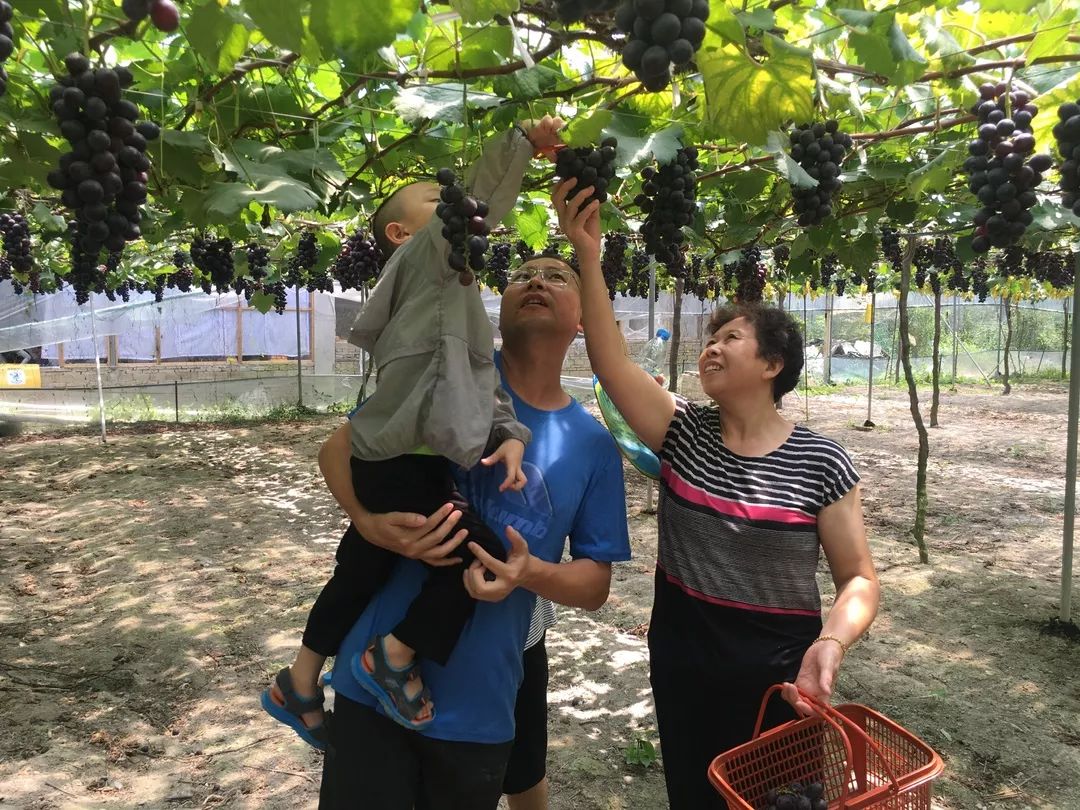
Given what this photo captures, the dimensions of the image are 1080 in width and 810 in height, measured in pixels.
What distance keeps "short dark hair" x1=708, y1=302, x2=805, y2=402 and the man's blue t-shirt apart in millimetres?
523

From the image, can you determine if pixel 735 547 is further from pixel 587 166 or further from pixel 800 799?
pixel 587 166

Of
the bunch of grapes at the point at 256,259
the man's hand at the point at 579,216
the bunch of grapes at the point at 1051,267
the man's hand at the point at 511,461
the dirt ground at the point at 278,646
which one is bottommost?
the dirt ground at the point at 278,646

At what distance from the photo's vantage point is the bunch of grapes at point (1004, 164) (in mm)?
1893

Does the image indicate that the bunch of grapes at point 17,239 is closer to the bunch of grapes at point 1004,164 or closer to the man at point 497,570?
the man at point 497,570

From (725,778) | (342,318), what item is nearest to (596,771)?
(725,778)

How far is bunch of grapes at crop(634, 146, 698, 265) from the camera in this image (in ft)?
7.45

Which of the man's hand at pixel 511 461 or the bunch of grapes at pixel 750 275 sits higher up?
the bunch of grapes at pixel 750 275

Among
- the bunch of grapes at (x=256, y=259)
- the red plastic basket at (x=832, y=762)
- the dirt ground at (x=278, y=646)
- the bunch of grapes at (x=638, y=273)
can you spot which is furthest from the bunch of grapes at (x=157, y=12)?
the bunch of grapes at (x=638, y=273)

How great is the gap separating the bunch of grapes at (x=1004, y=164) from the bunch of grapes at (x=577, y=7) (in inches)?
52.4

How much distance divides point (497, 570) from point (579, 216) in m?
0.83

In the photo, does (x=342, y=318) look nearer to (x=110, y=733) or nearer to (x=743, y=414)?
(x=110, y=733)

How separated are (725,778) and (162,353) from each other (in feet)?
51.9

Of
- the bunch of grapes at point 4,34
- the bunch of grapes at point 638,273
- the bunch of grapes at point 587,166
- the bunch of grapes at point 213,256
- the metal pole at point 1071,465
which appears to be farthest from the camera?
the bunch of grapes at point 638,273

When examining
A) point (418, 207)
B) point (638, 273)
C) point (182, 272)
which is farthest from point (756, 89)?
point (182, 272)
